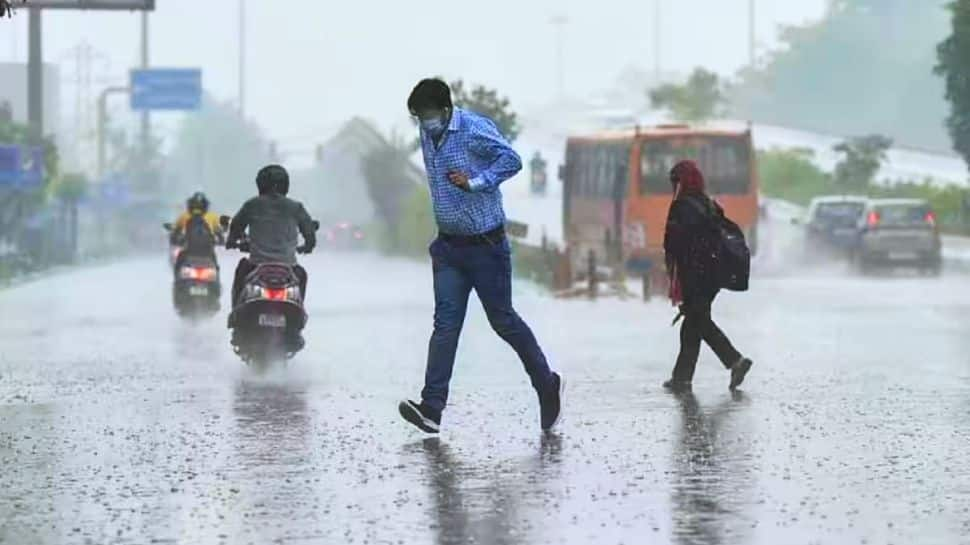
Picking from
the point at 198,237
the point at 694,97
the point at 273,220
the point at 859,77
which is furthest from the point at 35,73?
the point at 859,77

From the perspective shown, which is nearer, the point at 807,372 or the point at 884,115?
the point at 807,372

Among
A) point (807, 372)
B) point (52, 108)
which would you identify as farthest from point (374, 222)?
point (807, 372)

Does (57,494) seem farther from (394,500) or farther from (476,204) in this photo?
(476,204)

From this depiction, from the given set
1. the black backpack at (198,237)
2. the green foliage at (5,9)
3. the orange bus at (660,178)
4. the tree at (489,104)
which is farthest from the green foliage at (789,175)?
the green foliage at (5,9)

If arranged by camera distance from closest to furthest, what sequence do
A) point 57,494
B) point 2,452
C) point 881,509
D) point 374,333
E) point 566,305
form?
1. point 881,509
2. point 57,494
3. point 2,452
4. point 374,333
5. point 566,305

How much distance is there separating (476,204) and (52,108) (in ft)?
457

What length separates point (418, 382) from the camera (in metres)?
17.7

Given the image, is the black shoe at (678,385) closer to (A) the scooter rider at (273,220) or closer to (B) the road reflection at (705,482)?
(B) the road reflection at (705,482)

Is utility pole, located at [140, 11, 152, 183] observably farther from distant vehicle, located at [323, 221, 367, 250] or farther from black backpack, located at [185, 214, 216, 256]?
black backpack, located at [185, 214, 216, 256]

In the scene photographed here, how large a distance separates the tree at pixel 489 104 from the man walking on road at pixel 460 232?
47390mm

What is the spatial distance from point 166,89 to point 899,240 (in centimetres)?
4606

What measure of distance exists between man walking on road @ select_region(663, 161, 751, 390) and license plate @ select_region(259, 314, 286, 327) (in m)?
3.76

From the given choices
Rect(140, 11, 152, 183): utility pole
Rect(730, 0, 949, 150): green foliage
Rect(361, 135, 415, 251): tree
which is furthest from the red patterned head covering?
Rect(730, 0, 949, 150): green foliage

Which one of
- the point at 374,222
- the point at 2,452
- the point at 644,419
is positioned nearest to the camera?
the point at 2,452
